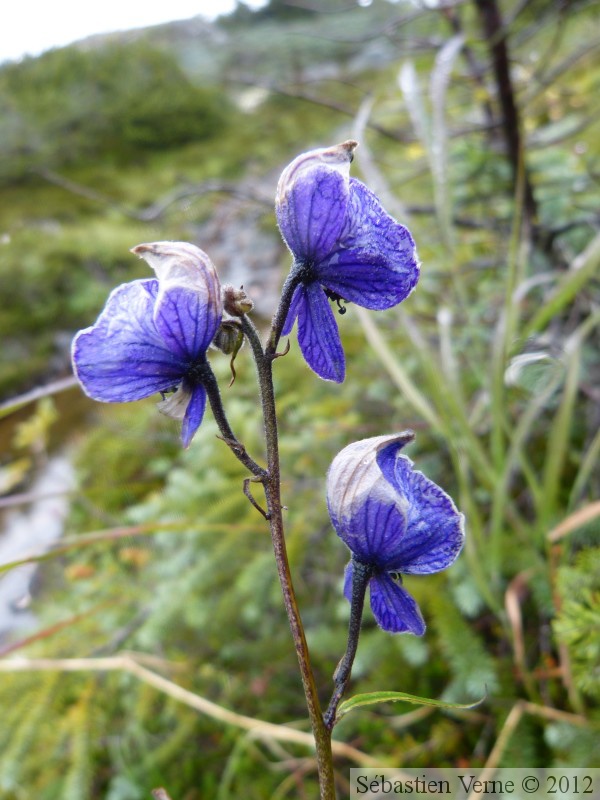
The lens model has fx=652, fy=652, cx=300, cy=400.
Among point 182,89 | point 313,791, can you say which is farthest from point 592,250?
point 182,89

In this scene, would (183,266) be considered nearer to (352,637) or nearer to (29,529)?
(352,637)

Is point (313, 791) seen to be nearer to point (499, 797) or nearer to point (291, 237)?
point (499, 797)

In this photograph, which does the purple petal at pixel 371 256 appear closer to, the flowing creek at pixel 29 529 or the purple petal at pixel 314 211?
the purple petal at pixel 314 211

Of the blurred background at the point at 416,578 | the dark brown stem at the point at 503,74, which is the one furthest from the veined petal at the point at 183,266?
the dark brown stem at the point at 503,74

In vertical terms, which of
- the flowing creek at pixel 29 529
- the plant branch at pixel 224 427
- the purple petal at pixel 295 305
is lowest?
the plant branch at pixel 224 427

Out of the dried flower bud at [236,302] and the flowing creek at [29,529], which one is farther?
the flowing creek at [29,529]

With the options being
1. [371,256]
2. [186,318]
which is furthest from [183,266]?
[371,256]

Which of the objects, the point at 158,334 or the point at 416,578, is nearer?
the point at 158,334
